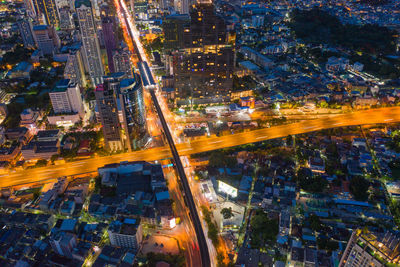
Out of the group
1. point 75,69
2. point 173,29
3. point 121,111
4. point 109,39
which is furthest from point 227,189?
point 109,39

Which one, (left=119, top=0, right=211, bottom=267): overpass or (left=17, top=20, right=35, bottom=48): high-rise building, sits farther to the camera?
(left=17, top=20, right=35, bottom=48): high-rise building

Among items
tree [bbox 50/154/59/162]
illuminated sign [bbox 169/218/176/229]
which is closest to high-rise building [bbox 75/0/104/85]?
tree [bbox 50/154/59/162]

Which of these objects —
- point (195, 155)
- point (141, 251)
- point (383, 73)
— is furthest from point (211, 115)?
point (383, 73)

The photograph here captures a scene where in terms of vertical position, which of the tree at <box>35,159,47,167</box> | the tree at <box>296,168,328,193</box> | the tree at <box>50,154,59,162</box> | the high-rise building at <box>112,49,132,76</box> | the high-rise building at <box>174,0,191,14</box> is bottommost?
the tree at <box>296,168,328,193</box>

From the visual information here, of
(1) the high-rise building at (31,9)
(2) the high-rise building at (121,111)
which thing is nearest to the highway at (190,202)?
(2) the high-rise building at (121,111)

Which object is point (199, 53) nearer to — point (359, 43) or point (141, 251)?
point (141, 251)

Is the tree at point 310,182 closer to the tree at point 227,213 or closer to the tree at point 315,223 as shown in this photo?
the tree at point 315,223

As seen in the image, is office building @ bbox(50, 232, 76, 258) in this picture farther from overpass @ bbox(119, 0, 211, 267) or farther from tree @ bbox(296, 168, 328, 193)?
tree @ bbox(296, 168, 328, 193)
